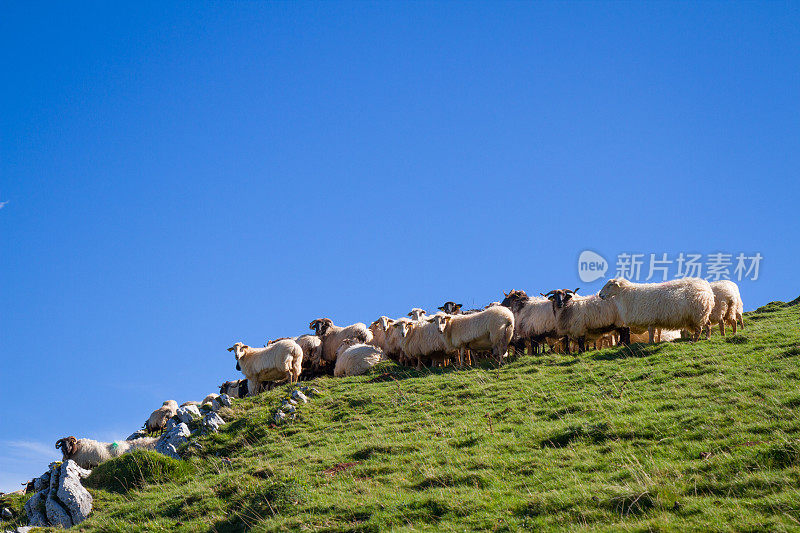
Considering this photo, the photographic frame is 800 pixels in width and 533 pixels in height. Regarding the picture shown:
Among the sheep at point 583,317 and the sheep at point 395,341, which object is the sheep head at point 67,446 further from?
the sheep at point 583,317

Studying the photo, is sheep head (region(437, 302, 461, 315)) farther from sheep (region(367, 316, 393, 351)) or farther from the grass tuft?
the grass tuft

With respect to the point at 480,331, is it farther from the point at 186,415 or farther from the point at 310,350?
the point at 186,415

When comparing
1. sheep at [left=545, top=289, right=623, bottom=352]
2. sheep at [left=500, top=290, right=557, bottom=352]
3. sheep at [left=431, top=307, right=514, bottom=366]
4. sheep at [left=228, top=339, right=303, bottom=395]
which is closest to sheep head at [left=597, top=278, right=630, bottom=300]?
sheep at [left=545, top=289, right=623, bottom=352]

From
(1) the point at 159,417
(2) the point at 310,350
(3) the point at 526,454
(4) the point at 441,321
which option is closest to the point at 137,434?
(1) the point at 159,417

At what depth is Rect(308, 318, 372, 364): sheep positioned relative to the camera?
3002 centimetres

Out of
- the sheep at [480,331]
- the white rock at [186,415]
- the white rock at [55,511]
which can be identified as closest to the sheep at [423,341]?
the sheep at [480,331]

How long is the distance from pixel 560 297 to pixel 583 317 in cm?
119

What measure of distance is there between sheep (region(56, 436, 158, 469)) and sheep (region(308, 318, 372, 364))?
29.3 ft

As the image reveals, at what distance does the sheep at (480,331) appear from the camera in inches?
961

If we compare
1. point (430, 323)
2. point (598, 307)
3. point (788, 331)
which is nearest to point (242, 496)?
point (430, 323)

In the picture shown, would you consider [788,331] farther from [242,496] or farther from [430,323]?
[242,496]

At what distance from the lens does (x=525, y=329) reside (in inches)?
1020

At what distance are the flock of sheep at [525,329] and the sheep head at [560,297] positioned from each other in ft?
0.13

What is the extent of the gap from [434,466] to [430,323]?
13001 mm
